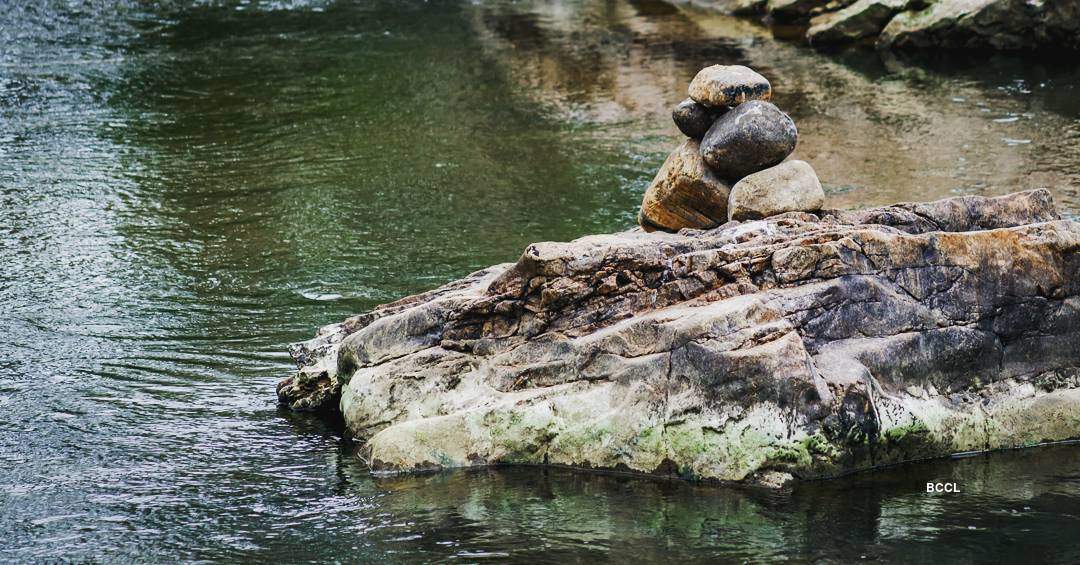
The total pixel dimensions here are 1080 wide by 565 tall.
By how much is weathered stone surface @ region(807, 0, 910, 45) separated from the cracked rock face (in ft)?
77.8

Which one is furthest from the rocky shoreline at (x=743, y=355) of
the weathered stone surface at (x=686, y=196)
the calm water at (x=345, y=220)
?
the weathered stone surface at (x=686, y=196)

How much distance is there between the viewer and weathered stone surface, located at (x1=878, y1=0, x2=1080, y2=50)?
1201 inches

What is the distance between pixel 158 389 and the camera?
12633mm

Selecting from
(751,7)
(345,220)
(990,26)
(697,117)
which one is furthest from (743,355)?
(751,7)

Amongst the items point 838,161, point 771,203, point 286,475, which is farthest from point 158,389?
point 838,161

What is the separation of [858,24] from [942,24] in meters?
2.80

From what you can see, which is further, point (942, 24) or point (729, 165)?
point (942, 24)

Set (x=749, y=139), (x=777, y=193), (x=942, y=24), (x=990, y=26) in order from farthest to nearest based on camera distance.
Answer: (x=942, y=24) < (x=990, y=26) < (x=749, y=139) < (x=777, y=193)

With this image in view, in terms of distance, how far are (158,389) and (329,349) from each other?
74.1 inches

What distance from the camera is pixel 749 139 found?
12805 mm

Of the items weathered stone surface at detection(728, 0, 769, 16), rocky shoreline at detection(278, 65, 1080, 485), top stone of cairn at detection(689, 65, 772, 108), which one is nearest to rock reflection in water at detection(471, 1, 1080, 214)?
weathered stone surface at detection(728, 0, 769, 16)

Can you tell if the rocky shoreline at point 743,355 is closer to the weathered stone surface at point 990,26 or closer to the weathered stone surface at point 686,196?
the weathered stone surface at point 686,196

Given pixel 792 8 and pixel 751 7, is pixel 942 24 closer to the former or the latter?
pixel 792 8

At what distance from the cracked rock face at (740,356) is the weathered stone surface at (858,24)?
2371 cm
